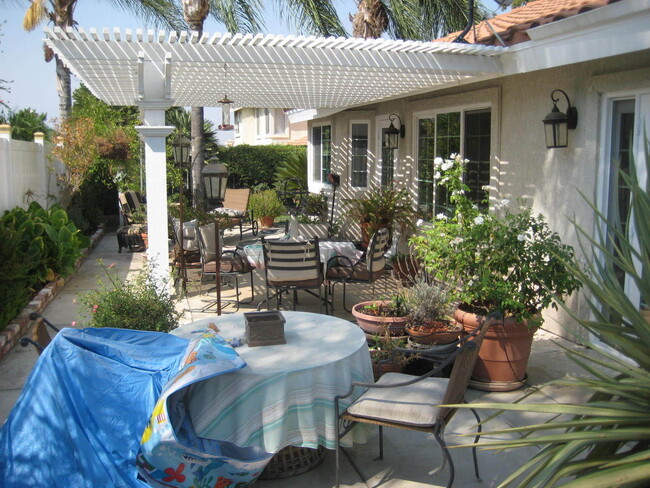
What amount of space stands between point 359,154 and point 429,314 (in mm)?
7220

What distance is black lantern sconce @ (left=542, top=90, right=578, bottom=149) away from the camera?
604 cm

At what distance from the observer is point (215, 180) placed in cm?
645

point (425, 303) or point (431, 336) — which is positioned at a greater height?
point (425, 303)

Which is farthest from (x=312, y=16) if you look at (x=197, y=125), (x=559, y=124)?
(x=559, y=124)

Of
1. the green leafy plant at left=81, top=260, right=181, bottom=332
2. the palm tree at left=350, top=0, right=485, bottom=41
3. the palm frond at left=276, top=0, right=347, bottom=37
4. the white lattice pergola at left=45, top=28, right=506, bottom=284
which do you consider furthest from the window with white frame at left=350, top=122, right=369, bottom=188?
the green leafy plant at left=81, top=260, right=181, bottom=332

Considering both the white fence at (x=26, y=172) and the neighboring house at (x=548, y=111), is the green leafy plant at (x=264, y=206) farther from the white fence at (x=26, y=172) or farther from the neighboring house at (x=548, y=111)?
the neighboring house at (x=548, y=111)

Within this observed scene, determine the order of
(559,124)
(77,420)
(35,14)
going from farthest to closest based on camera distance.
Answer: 1. (35,14)
2. (559,124)
3. (77,420)

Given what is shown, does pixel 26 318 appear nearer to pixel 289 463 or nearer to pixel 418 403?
pixel 289 463

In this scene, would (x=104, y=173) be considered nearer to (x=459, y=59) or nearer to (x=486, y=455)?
(x=459, y=59)

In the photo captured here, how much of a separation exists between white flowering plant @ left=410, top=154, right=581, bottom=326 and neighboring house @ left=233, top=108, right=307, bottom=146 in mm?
20422

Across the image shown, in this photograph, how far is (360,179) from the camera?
12.4 meters

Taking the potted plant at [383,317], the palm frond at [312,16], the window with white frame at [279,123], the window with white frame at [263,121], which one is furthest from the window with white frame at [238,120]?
the potted plant at [383,317]

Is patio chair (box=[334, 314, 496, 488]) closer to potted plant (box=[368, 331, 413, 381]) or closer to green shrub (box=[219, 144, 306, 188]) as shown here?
potted plant (box=[368, 331, 413, 381])

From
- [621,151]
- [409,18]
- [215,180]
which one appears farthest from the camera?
A: [409,18]
